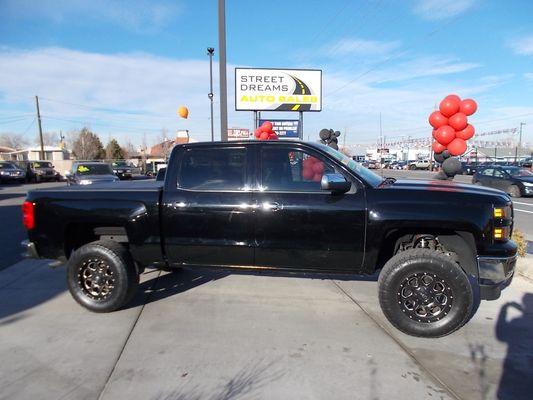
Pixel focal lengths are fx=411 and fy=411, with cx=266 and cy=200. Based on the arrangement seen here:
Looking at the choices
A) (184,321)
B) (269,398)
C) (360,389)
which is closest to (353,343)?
(360,389)

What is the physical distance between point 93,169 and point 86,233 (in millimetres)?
14172

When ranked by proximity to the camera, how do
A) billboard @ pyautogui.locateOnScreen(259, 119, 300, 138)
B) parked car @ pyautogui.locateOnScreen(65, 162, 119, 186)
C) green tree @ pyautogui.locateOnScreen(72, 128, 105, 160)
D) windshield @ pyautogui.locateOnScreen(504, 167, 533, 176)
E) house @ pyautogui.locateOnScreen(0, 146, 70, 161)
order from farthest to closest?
1. green tree @ pyautogui.locateOnScreen(72, 128, 105, 160)
2. house @ pyautogui.locateOnScreen(0, 146, 70, 161)
3. billboard @ pyautogui.locateOnScreen(259, 119, 300, 138)
4. windshield @ pyautogui.locateOnScreen(504, 167, 533, 176)
5. parked car @ pyautogui.locateOnScreen(65, 162, 119, 186)

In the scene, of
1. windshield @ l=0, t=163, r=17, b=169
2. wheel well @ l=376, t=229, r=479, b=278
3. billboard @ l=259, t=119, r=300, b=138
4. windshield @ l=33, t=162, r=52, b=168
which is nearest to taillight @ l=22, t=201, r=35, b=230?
wheel well @ l=376, t=229, r=479, b=278

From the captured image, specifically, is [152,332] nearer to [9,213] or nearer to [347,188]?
[347,188]

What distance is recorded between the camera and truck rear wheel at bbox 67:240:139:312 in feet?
14.6

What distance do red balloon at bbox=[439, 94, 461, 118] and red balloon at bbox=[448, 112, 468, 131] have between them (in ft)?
0.33

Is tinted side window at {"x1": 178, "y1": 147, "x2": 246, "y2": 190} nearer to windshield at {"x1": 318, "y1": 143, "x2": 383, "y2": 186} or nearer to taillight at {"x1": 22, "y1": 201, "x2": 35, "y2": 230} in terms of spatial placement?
windshield at {"x1": 318, "y1": 143, "x2": 383, "y2": 186}

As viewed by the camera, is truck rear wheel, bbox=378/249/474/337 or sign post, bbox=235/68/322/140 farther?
sign post, bbox=235/68/322/140

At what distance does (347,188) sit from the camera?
4.01 m

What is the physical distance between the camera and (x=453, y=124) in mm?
9727

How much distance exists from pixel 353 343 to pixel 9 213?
12.4 metres

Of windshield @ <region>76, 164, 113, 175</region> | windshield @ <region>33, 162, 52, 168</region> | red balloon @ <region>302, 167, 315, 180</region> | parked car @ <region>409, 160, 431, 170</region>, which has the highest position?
red balloon @ <region>302, 167, 315, 180</region>

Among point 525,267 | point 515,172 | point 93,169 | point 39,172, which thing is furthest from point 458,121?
point 39,172

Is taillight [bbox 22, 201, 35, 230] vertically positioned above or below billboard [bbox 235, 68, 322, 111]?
below
